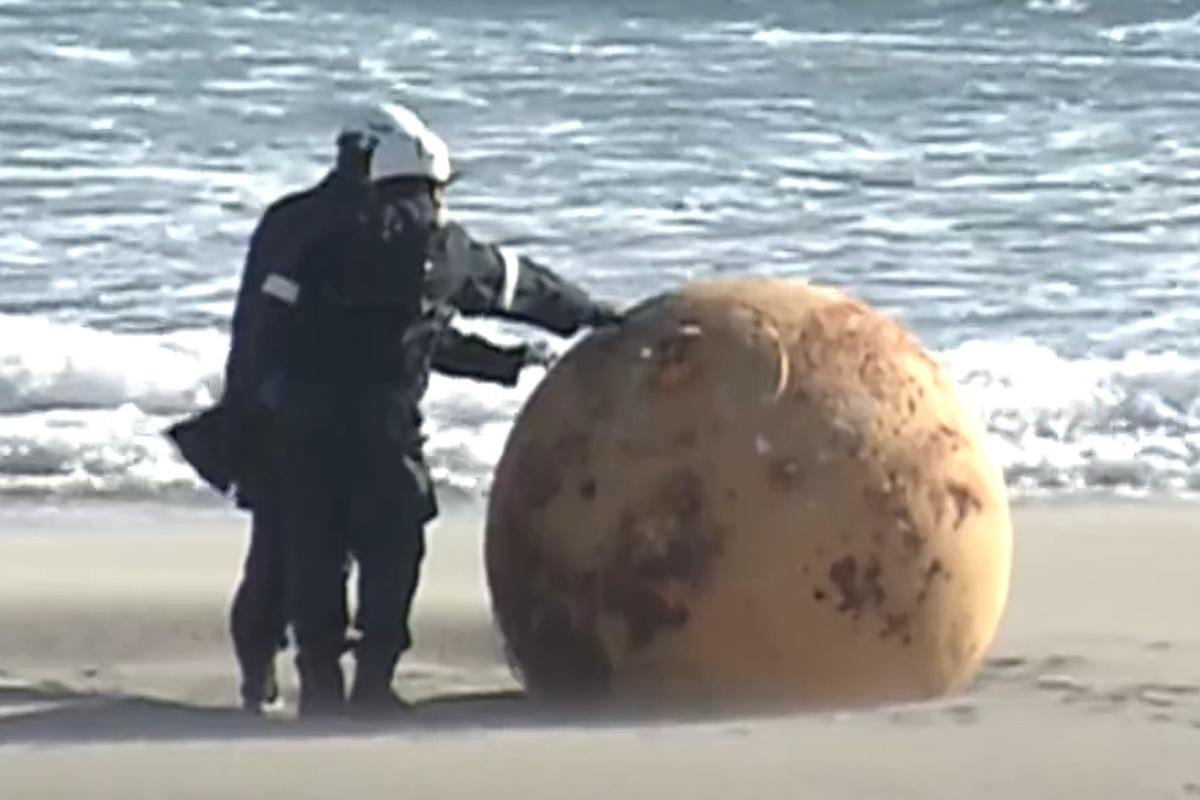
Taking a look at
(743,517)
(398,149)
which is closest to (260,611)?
(398,149)

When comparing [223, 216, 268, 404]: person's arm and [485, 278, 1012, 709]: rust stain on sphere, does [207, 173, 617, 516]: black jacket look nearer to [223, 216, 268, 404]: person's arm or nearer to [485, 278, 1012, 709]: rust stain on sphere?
[223, 216, 268, 404]: person's arm

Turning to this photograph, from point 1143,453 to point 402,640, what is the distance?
181 inches

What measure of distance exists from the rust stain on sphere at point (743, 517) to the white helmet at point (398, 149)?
506mm

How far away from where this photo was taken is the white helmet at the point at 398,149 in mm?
7516

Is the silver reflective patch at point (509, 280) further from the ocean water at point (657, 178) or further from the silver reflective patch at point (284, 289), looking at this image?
the ocean water at point (657, 178)

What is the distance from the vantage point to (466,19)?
27734mm

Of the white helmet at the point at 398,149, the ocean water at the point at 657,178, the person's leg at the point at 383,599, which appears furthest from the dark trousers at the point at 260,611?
the ocean water at the point at 657,178

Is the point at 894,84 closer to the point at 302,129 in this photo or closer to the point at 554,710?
the point at 302,129

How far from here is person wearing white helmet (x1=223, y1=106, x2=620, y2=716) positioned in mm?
7465

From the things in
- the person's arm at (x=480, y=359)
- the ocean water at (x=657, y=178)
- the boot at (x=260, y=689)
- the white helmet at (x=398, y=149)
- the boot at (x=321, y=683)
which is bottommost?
the ocean water at (x=657, y=178)

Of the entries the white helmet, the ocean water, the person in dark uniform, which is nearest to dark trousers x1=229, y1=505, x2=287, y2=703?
the person in dark uniform

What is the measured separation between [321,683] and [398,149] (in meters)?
1.20

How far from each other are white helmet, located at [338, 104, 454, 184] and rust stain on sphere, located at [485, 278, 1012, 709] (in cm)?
51

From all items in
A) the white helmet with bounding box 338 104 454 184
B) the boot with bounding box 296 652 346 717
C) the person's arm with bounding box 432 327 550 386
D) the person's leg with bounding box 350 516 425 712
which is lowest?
the boot with bounding box 296 652 346 717
